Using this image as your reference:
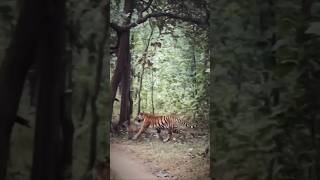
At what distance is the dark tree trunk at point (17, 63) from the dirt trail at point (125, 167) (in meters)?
0.90

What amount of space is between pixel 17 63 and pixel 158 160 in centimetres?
122

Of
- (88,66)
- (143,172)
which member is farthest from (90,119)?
(143,172)

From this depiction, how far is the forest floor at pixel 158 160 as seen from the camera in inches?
101

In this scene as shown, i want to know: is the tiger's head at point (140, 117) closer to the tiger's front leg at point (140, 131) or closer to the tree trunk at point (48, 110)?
the tiger's front leg at point (140, 131)

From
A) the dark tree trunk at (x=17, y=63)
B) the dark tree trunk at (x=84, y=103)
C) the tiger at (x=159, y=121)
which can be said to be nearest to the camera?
the dark tree trunk at (x=17, y=63)

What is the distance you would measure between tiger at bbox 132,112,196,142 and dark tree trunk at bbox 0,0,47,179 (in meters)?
1.11

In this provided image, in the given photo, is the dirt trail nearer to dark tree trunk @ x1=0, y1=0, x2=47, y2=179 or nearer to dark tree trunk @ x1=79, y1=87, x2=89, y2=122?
dark tree trunk @ x1=79, y1=87, x2=89, y2=122

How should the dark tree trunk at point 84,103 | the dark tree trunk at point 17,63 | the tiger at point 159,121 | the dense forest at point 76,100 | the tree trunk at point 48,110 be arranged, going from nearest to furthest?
the dark tree trunk at point 17,63, the tree trunk at point 48,110, the dense forest at point 76,100, the dark tree trunk at point 84,103, the tiger at point 159,121

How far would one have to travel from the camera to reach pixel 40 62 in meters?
1.87

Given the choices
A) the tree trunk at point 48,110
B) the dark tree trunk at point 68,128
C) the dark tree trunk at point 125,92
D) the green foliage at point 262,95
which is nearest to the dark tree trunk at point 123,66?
the dark tree trunk at point 125,92

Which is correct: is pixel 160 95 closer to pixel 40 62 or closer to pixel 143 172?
pixel 143 172

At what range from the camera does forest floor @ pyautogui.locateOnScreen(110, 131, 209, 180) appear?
255 centimetres

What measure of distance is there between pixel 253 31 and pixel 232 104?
404 mm

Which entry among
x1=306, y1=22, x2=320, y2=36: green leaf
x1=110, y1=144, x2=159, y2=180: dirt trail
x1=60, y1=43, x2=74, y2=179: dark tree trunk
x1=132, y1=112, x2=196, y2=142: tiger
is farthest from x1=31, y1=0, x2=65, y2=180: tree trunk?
x1=306, y1=22, x2=320, y2=36: green leaf
